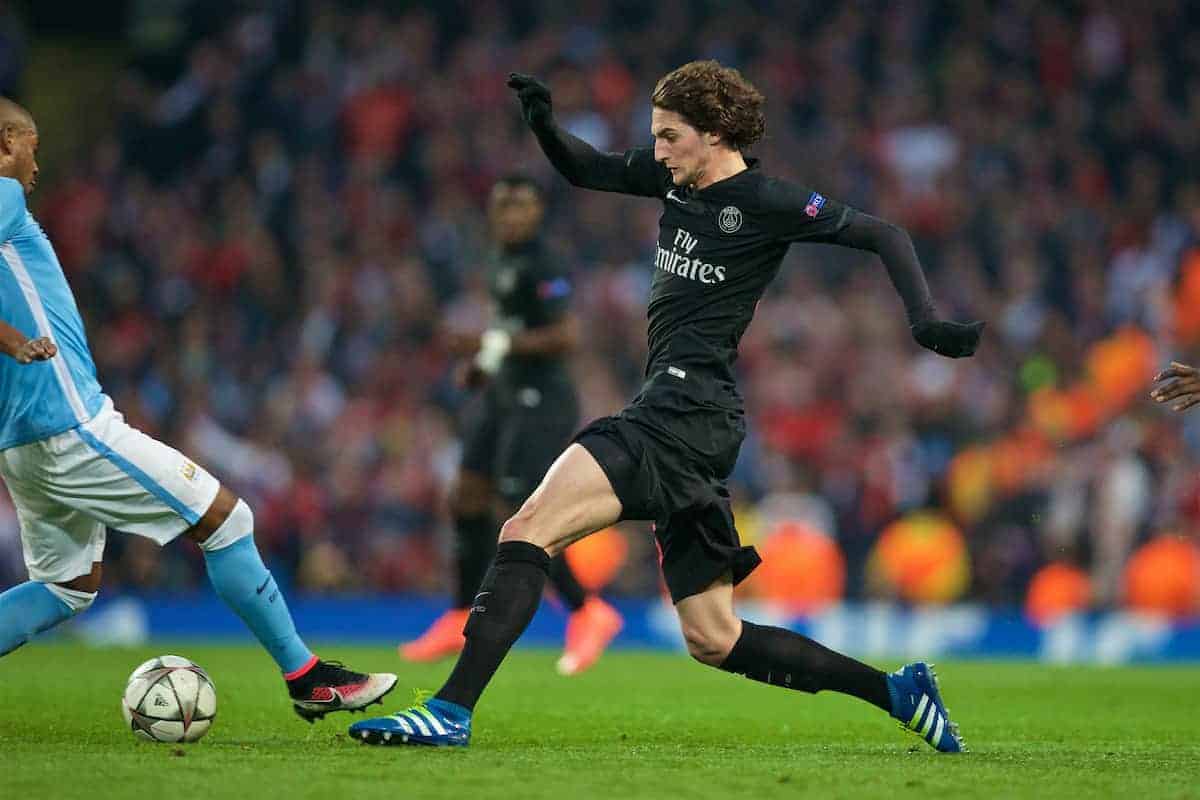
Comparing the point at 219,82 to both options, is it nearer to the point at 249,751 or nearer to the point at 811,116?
the point at 811,116

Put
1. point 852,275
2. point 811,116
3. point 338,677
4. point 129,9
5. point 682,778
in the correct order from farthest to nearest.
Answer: point 129,9 → point 811,116 → point 852,275 → point 338,677 → point 682,778

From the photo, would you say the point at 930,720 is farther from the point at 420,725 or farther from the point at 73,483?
the point at 73,483

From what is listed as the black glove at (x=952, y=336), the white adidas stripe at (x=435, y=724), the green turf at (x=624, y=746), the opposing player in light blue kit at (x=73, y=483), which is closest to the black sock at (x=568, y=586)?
the green turf at (x=624, y=746)

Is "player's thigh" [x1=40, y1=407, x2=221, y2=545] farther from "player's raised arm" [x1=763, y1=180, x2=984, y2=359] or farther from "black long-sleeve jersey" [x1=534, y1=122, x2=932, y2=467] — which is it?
"player's raised arm" [x1=763, y1=180, x2=984, y2=359]

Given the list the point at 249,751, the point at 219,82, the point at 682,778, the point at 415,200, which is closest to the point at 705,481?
the point at 682,778

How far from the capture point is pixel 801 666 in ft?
19.1

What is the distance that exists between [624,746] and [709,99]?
87.3 inches

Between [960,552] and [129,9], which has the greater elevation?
[129,9]

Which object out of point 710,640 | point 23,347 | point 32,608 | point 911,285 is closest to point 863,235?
point 911,285

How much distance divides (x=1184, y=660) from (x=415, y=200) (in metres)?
8.56

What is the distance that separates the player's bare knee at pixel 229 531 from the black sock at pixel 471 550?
381 cm

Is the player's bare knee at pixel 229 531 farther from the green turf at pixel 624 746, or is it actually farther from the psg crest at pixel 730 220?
the psg crest at pixel 730 220

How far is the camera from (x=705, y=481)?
570 centimetres

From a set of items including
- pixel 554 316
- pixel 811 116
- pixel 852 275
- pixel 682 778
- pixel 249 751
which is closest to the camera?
pixel 682 778
